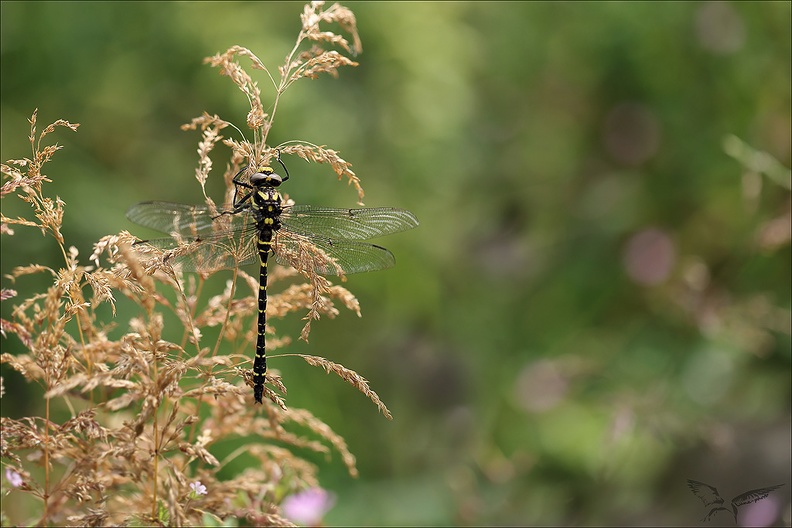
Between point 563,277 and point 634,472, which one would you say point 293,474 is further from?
point 563,277

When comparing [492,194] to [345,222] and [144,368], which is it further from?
[144,368]

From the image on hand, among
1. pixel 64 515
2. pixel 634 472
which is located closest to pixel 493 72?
pixel 634 472

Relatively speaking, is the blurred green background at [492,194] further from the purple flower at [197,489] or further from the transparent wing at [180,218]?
the purple flower at [197,489]

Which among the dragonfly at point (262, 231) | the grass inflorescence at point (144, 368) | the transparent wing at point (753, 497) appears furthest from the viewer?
the transparent wing at point (753, 497)

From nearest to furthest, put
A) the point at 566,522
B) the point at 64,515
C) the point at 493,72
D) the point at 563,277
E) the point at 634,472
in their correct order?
1. the point at 64,515
2. the point at 566,522
3. the point at 634,472
4. the point at 563,277
5. the point at 493,72

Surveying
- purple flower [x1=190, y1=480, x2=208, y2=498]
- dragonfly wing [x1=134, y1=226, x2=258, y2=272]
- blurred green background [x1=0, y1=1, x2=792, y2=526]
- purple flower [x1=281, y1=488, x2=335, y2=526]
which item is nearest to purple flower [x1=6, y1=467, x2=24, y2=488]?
purple flower [x1=190, y1=480, x2=208, y2=498]

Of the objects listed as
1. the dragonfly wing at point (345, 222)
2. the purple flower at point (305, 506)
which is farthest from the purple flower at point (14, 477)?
the dragonfly wing at point (345, 222)

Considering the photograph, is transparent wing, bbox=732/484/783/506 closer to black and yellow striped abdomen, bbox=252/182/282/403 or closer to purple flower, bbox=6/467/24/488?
black and yellow striped abdomen, bbox=252/182/282/403
